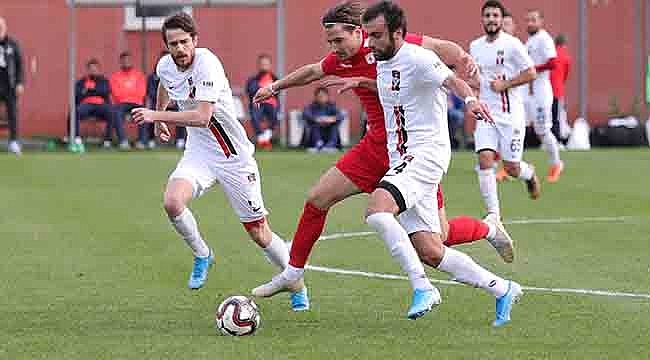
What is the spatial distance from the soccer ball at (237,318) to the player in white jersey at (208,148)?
143 cm

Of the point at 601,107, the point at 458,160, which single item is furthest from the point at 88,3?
the point at 601,107

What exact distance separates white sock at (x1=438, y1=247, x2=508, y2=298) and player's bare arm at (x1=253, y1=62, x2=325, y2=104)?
60.9 inches

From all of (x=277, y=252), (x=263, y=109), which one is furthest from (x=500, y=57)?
(x=263, y=109)

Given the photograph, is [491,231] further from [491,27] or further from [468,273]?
[491,27]

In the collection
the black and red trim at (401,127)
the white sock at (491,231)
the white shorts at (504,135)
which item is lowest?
the white sock at (491,231)

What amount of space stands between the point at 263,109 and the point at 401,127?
62.8ft

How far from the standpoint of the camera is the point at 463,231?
378 inches

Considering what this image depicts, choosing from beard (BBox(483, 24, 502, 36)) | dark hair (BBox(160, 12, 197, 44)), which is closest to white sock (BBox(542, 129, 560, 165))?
beard (BBox(483, 24, 502, 36))

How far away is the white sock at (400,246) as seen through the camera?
28.6 feet

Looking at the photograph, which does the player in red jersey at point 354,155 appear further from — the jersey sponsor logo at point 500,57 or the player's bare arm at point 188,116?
the jersey sponsor logo at point 500,57

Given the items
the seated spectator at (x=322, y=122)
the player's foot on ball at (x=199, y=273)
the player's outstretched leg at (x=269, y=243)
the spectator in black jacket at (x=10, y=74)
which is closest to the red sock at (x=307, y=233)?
the player's outstretched leg at (x=269, y=243)

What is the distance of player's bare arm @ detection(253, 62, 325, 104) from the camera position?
9805 mm

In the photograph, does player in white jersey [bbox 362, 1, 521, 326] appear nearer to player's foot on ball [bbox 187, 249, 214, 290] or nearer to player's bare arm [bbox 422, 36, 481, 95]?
player's bare arm [bbox 422, 36, 481, 95]

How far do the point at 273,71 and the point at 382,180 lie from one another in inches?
826
